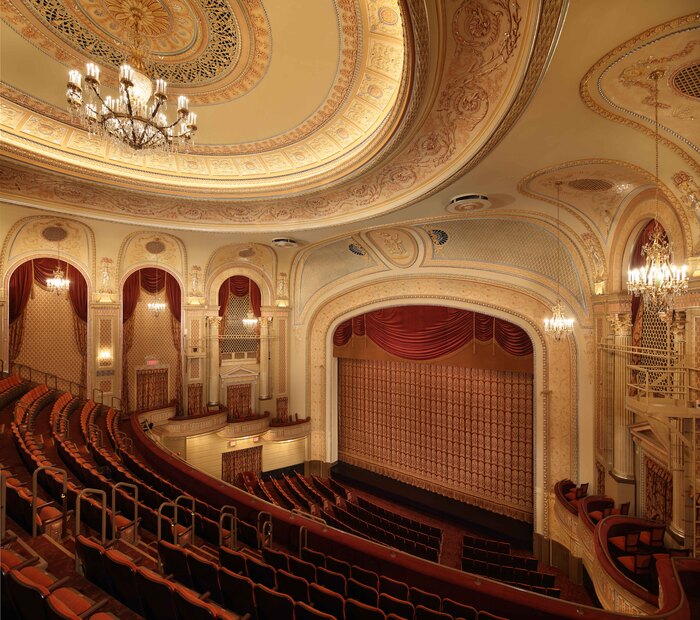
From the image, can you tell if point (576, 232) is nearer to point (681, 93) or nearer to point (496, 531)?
point (681, 93)

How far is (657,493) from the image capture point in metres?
6.20

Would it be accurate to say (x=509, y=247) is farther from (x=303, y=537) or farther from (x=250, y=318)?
(x=250, y=318)

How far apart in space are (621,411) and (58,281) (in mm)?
11850

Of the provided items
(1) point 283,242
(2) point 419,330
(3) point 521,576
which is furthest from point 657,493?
(1) point 283,242

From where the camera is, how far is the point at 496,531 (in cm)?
982

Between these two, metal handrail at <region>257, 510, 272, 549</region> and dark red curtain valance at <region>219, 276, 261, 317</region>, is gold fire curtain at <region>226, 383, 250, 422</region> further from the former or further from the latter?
metal handrail at <region>257, 510, 272, 549</region>

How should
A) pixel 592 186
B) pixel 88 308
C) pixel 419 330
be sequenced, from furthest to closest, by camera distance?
pixel 419 330 → pixel 88 308 → pixel 592 186

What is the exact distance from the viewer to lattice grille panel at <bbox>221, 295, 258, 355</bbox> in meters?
12.6

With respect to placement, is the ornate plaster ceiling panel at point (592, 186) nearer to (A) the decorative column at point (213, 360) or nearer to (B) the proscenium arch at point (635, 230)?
(B) the proscenium arch at point (635, 230)

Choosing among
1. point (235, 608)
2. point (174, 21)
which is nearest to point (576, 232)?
point (174, 21)

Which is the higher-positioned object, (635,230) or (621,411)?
(635,230)

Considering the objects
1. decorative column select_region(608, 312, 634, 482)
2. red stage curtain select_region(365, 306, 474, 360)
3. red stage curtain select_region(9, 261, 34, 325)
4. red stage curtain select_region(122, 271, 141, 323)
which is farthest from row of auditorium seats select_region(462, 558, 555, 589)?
red stage curtain select_region(9, 261, 34, 325)

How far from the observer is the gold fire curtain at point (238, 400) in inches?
492

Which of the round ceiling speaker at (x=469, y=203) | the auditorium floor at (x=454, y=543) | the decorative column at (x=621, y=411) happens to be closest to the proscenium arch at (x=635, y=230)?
the decorative column at (x=621, y=411)
